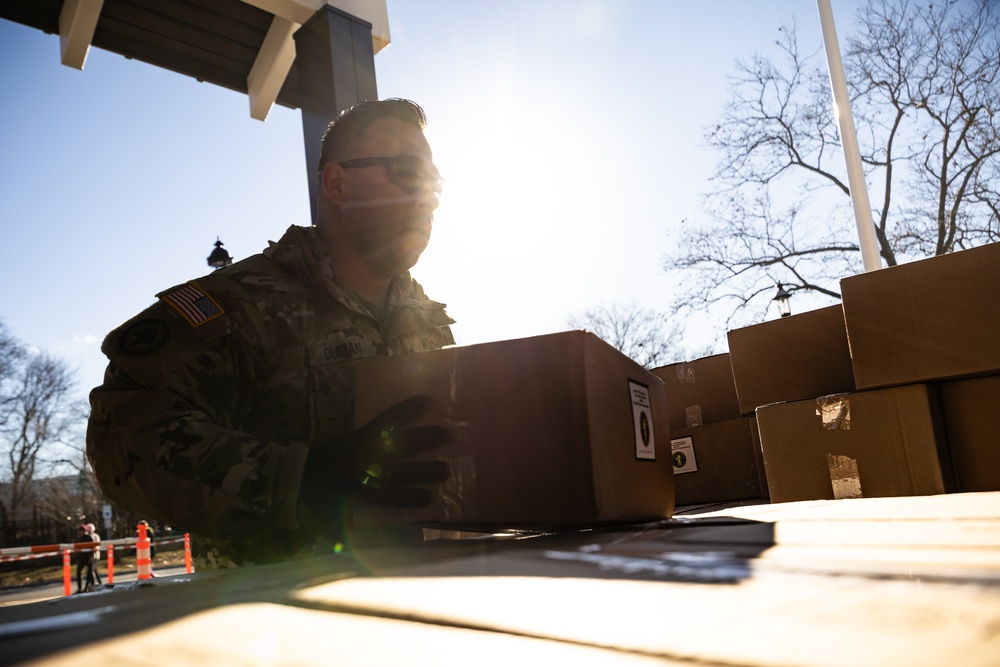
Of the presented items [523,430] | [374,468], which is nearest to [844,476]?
[523,430]

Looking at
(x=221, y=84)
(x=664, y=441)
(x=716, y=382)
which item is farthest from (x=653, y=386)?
(x=221, y=84)

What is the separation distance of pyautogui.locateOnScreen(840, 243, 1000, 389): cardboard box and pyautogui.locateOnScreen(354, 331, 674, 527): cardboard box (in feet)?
4.24

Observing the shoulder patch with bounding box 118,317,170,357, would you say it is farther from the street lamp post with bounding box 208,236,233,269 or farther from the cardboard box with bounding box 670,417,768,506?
the street lamp post with bounding box 208,236,233,269

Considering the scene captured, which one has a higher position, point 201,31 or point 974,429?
point 201,31

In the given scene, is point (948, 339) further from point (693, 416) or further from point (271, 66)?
point (271, 66)

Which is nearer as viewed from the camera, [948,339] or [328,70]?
[948,339]

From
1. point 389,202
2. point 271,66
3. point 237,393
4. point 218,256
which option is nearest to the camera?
point 237,393

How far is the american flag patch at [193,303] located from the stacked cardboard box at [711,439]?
187 cm

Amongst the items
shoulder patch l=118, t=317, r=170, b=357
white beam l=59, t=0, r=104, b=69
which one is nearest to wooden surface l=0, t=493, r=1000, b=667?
shoulder patch l=118, t=317, r=170, b=357

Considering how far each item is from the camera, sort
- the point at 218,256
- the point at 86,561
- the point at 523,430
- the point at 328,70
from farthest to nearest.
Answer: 1. the point at 86,561
2. the point at 218,256
3. the point at 328,70
4. the point at 523,430

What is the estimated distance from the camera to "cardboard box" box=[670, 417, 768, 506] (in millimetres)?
2641

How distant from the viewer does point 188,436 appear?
131 cm

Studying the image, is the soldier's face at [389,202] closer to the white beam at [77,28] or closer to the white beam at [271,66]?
the white beam at [271,66]

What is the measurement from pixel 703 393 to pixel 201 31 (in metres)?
3.05
